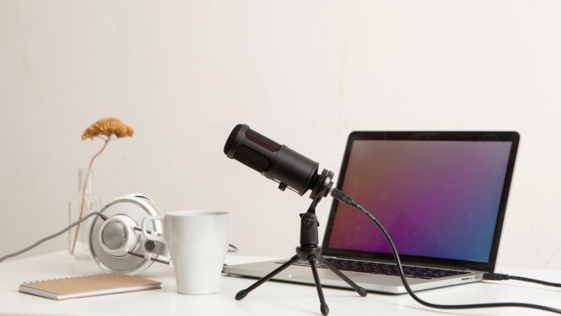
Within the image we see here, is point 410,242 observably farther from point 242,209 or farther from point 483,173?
point 242,209

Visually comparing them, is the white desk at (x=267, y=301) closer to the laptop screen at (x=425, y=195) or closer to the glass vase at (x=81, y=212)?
the laptop screen at (x=425, y=195)

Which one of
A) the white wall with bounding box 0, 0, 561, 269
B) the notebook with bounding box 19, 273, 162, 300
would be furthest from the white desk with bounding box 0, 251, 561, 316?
the white wall with bounding box 0, 0, 561, 269

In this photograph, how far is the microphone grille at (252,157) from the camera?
729 mm

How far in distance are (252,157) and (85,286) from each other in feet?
0.98

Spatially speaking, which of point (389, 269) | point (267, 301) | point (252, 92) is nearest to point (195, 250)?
point (267, 301)

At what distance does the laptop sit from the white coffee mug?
0.14 meters

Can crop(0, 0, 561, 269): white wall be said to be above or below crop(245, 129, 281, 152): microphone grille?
above

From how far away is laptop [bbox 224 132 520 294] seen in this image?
0.89m

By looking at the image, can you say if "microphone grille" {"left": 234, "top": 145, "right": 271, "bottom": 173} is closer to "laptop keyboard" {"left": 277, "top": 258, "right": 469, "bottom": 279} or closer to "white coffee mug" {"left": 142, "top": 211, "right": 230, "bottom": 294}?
"white coffee mug" {"left": 142, "top": 211, "right": 230, "bottom": 294}

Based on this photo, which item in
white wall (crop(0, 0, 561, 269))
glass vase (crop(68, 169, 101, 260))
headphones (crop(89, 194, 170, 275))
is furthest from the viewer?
white wall (crop(0, 0, 561, 269))

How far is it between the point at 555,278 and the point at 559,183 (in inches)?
43.7

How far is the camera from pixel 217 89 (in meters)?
2.07

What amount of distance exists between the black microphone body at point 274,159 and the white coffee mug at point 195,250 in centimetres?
9

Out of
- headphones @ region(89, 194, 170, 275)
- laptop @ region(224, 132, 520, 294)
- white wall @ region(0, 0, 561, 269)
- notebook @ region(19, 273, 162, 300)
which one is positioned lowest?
notebook @ region(19, 273, 162, 300)
